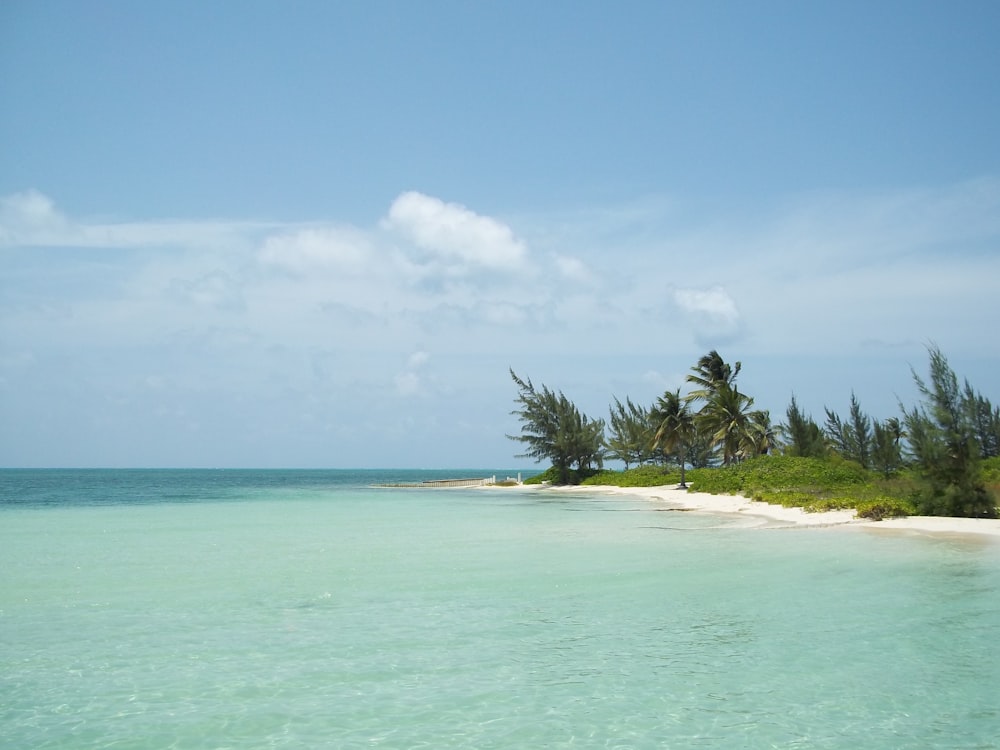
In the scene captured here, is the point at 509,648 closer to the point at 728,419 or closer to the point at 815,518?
Result: the point at 815,518

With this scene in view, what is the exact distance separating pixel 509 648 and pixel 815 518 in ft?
64.8

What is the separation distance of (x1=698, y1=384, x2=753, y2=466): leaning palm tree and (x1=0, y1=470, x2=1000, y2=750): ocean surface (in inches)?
1064

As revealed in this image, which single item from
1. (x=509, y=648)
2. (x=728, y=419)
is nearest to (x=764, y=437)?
(x=728, y=419)

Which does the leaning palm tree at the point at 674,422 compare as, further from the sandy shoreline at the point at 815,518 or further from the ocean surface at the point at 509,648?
the ocean surface at the point at 509,648

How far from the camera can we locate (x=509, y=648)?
32.6 feet

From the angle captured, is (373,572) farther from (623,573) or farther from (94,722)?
(94,722)

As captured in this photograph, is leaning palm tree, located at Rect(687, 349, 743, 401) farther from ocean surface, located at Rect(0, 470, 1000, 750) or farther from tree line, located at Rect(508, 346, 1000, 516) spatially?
ocean surface, located at Rect(0, 470, 1000, 750)

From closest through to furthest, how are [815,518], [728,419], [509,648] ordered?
[509,648] < [815,518] < [728,419]

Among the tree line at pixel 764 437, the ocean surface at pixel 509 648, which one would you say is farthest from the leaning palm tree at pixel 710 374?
the ocean surface at pixel 509 648

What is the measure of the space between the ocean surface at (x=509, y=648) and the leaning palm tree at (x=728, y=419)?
27.0m

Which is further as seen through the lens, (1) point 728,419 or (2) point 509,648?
(1) point 728,419

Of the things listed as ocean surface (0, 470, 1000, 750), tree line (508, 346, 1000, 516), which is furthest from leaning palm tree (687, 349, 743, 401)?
ocean surface (0, 470, 1000, 750)

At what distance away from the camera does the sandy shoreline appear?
71.2ft

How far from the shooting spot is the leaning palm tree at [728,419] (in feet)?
153
